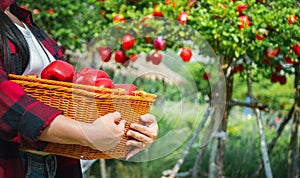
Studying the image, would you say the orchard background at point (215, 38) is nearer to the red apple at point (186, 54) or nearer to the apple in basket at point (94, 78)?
the red apple at point (186, 54)

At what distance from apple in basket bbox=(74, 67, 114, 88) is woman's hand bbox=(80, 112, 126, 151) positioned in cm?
10

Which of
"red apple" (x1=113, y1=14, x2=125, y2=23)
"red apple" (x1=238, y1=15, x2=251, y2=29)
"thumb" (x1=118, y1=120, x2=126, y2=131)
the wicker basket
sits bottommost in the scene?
"thumb" (x1=118, y1=120, x2=126, y2=131)

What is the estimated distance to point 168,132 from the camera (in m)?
1.38

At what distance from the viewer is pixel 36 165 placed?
1384 mm

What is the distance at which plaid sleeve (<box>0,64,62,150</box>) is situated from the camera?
1.17 metres

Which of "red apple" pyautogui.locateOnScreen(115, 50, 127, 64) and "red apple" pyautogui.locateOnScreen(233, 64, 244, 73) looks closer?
"red apple" pyautogui.locateOnScreen(115, 50, 127, 64)

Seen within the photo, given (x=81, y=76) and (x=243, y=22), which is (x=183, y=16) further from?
(x=81, y=76)

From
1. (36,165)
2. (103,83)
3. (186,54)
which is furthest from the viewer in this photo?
(186,54)

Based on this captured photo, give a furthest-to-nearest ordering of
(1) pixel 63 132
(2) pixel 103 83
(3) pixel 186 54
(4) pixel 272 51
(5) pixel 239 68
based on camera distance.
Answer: (5) pixel 239 68 < (4) pixel 272 51 < (3) pixel 186 54 < (2) pixel 103 83 < (1) pixel 63 132

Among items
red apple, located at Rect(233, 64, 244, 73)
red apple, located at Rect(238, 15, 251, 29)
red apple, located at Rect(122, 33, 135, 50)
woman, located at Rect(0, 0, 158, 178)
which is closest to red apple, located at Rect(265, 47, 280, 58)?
red apple, located at Rect(238, 15, 251, 29)

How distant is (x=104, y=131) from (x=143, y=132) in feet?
0.44

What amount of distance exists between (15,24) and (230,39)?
2.27 metres

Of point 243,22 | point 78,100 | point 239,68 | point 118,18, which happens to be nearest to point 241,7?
point 243,22

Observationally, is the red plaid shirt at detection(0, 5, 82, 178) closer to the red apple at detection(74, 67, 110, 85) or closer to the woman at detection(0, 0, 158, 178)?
the woman at detection(0, 0, 158, 178)
